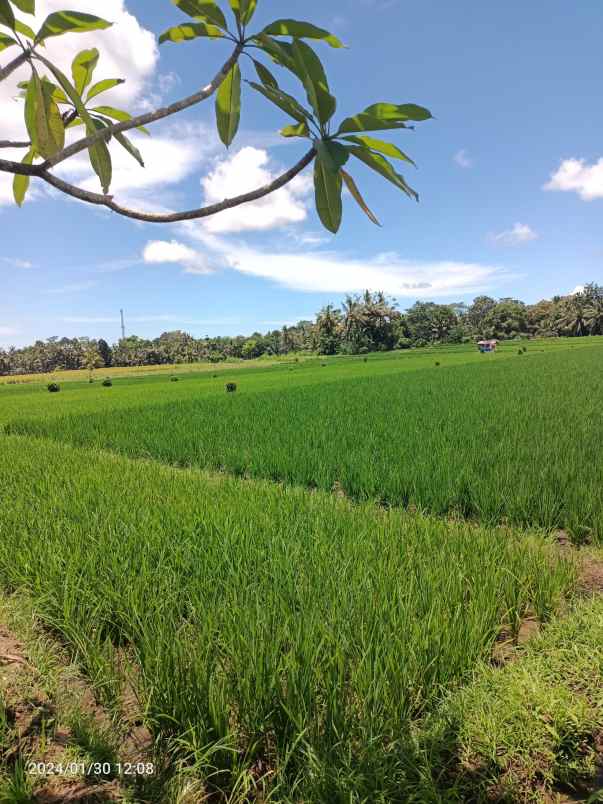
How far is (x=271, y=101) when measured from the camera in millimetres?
748

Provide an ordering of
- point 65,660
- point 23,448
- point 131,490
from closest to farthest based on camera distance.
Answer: point 65,660 → point 131,490 → point 23,448

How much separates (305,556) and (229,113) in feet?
7.61

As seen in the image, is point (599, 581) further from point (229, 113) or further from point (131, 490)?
point (131, 490)

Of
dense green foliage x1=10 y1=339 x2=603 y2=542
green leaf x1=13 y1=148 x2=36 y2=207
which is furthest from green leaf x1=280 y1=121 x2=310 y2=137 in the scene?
dense green foliage x1=10 y1=339 x2=603 y2=542

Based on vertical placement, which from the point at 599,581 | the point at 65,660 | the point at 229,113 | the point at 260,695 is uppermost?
the point at 229,113

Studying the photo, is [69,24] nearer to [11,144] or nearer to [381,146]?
[11,144]

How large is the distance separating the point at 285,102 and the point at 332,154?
0.40 ft

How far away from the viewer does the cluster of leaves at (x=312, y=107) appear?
2.35 ft

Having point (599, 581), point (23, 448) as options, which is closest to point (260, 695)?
point (599, 581)

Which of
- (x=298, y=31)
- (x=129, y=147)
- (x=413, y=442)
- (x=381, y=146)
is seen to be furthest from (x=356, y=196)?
(x=413, y=442)

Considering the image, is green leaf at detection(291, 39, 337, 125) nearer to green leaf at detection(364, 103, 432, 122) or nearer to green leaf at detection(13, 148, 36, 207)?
green leaf at detection(364, 103, 432, 122)

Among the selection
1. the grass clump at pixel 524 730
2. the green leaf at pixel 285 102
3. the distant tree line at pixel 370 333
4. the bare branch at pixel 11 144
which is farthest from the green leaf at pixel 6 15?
Answer: the distant tree line at pixel 370 333

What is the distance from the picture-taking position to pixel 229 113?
32.3 inches

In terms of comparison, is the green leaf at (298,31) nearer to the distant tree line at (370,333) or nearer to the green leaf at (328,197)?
the green leaf at (328,197)
